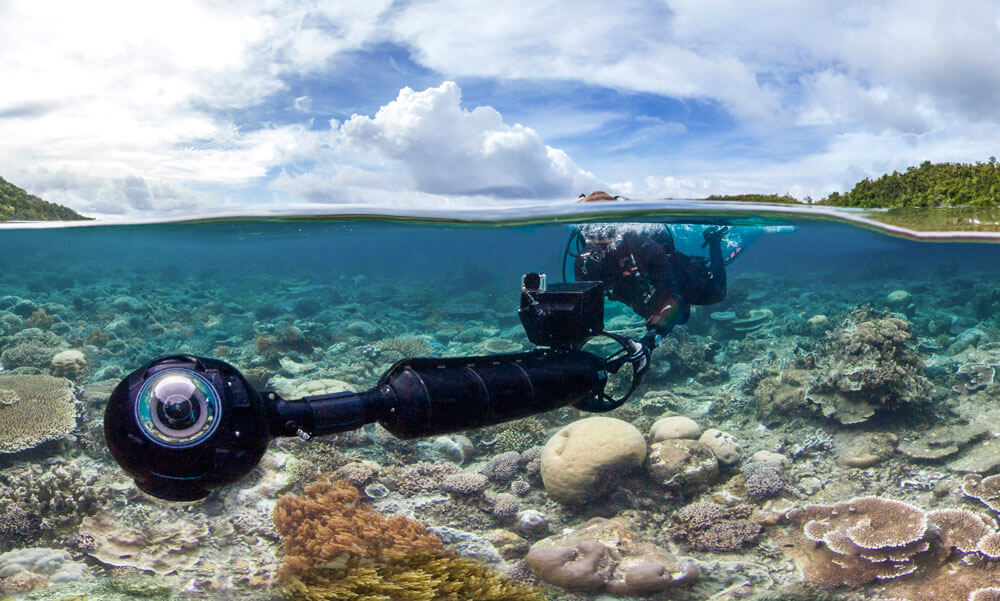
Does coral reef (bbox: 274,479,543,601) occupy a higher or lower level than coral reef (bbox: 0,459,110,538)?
lower

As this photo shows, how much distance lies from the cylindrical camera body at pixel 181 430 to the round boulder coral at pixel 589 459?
17.0ft

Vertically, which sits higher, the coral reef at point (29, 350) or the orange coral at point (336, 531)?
the coral reef at point (29, 350)

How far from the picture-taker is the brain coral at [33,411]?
283 inches

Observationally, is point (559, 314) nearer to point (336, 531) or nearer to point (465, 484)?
point (336, 531)

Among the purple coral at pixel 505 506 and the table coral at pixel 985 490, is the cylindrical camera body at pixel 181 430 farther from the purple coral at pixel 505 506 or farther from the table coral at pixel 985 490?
the table coral at pixel 985 490

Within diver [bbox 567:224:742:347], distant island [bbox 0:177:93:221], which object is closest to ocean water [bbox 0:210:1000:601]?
diver [bbox 567:224:742:347]

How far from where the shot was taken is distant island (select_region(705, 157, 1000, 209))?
11.2 m

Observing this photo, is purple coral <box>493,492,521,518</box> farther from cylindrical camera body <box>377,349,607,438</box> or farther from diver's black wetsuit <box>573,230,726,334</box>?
cylindrical camera body <box>377,349,607,438</box>

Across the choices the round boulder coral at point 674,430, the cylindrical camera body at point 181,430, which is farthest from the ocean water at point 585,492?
the cylindrical camera body at point 181,430

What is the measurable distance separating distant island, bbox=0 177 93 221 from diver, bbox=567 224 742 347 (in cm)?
1551

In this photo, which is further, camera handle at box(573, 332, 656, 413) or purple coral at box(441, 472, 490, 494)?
purple coral at box(441, 472, 490, 494)

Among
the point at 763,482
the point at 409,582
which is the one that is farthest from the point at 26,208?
the point at 763,482

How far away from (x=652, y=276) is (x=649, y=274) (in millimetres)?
75

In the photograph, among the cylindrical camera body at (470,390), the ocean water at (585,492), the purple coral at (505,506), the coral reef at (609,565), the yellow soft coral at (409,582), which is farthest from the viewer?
the purple coral at (505,506)
